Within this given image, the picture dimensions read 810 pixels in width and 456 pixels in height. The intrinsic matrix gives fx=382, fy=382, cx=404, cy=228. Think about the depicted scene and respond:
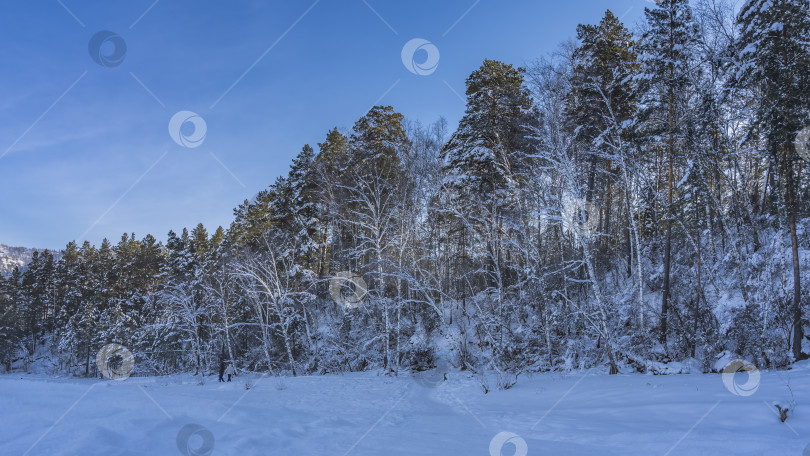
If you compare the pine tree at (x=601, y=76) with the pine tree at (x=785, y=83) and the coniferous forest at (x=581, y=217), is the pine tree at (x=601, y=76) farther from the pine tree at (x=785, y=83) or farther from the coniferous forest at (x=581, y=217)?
the pine tree at (x=785, y=83)

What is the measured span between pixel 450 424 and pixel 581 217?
8.05m

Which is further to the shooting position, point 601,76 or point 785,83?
point 601,76

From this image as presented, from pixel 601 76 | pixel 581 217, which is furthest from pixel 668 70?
pixel 581 217

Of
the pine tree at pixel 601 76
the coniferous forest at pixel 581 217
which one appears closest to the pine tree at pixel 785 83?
the coniferous forest at pixel 581 217

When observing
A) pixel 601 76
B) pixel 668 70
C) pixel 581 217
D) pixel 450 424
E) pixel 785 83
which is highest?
pixel 601 76

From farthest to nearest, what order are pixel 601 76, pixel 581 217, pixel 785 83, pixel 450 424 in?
pixel 601 76, pixel 581 217, pixel 785 83, pixel 450 424

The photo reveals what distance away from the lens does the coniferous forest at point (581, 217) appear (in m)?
12.1

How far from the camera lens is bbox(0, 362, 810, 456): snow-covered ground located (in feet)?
17.3

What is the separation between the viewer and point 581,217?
12703mm

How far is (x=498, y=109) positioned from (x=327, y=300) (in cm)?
1776

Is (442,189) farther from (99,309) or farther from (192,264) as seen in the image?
(99,309)

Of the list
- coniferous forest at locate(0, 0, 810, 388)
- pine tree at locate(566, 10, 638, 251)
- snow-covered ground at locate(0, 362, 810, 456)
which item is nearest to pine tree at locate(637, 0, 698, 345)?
coniferous forest at locate(0, 0, 810, 388)

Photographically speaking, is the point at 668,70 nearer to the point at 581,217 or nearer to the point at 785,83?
the point at 785,83

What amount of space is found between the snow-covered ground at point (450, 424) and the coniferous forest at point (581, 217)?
4036mm
